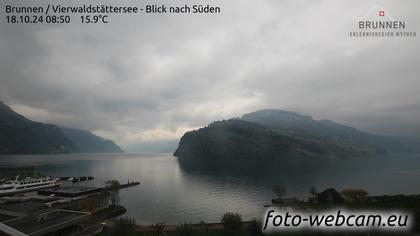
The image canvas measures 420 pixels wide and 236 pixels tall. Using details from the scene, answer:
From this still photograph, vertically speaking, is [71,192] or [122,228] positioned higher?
[122,228]

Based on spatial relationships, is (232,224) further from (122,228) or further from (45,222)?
(45,222)

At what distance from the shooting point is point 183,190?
127562mm

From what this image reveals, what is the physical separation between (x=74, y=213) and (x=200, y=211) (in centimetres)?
3974

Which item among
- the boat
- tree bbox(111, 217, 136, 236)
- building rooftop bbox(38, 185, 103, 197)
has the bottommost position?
building rooftop bbox(38, 185, 103, 197)

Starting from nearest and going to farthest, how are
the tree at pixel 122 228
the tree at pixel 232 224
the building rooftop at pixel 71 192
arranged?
the tree at pixel 122 228 < the tree at pixel 232 224 < the building rooftop at pixel 71 192

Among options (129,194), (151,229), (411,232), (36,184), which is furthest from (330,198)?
(36,184)

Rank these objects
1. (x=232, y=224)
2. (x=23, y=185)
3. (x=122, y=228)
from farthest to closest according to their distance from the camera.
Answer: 1. (x=23, y=185)
2. (x=232, y=224)
3. (x=122, y=228)

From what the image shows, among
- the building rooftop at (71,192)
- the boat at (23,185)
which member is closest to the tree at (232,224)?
the building rooftop at (71,192)

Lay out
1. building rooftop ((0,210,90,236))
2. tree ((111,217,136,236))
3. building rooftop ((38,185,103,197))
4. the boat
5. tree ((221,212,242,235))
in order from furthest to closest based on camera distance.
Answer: the boat < building rooftop ((38,185,103,197)) < tree ((221,212,242,235)) < building rooftop ((0,210,90,236)) < tree ((111,217,136,236))

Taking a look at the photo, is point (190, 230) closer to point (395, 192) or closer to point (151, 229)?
point (151, 229)

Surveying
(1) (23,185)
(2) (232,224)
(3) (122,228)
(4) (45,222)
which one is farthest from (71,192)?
(2) (232,224)

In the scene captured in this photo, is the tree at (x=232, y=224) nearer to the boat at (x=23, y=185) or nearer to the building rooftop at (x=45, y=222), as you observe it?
the building rooftop at (x=45, y=222)

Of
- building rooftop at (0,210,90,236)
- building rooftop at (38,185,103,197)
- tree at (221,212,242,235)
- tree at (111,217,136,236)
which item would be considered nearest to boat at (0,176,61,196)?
building rooftop at (38,185,103,197)

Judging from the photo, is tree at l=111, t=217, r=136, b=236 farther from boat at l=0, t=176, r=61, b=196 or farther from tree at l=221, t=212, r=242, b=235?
boat at l=0, t=176, r=61, b=196
